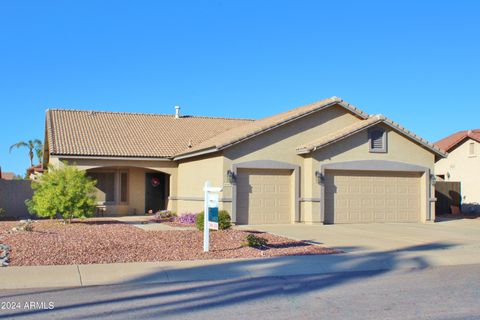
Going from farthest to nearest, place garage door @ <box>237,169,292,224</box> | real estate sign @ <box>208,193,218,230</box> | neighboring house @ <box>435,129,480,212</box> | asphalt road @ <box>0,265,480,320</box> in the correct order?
neighboring house @ <box>435,129,480,212</box> → garage door @ <box>237,169,292,224</box> → real estate sign @ <box>208,193,218,230</box> → asphalt road @ <box>0,265,480,320</box>

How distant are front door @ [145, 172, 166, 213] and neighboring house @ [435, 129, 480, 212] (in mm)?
16265

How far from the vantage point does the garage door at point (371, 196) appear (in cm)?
2320

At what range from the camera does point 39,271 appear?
11414 mm

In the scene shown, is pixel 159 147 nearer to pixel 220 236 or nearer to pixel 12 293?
pixel 220 236

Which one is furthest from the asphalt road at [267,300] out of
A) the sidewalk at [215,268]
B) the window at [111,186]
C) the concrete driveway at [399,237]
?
the window at [111,186]

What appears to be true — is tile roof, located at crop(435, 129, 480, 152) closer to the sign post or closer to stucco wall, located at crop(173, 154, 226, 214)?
stucco wall, located at crop(173, 154, 226, 214)

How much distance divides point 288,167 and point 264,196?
150 cm

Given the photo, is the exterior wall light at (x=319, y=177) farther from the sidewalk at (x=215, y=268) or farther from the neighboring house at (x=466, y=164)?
the neighboring house at (x=466, y=164)

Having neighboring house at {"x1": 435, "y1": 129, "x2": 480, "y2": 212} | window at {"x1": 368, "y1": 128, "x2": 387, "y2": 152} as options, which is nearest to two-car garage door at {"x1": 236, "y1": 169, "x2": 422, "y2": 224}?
window at {"x1": 368, "y1": 128, "x2": 387, "y2": 152}

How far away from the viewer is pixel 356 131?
75.8 feet

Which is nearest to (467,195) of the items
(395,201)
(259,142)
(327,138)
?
(395,201)

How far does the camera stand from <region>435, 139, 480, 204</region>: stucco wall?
32106 mm

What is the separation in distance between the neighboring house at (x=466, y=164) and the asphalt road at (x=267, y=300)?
72.5 ft

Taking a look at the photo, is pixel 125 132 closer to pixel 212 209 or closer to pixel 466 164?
pixel 212 209
